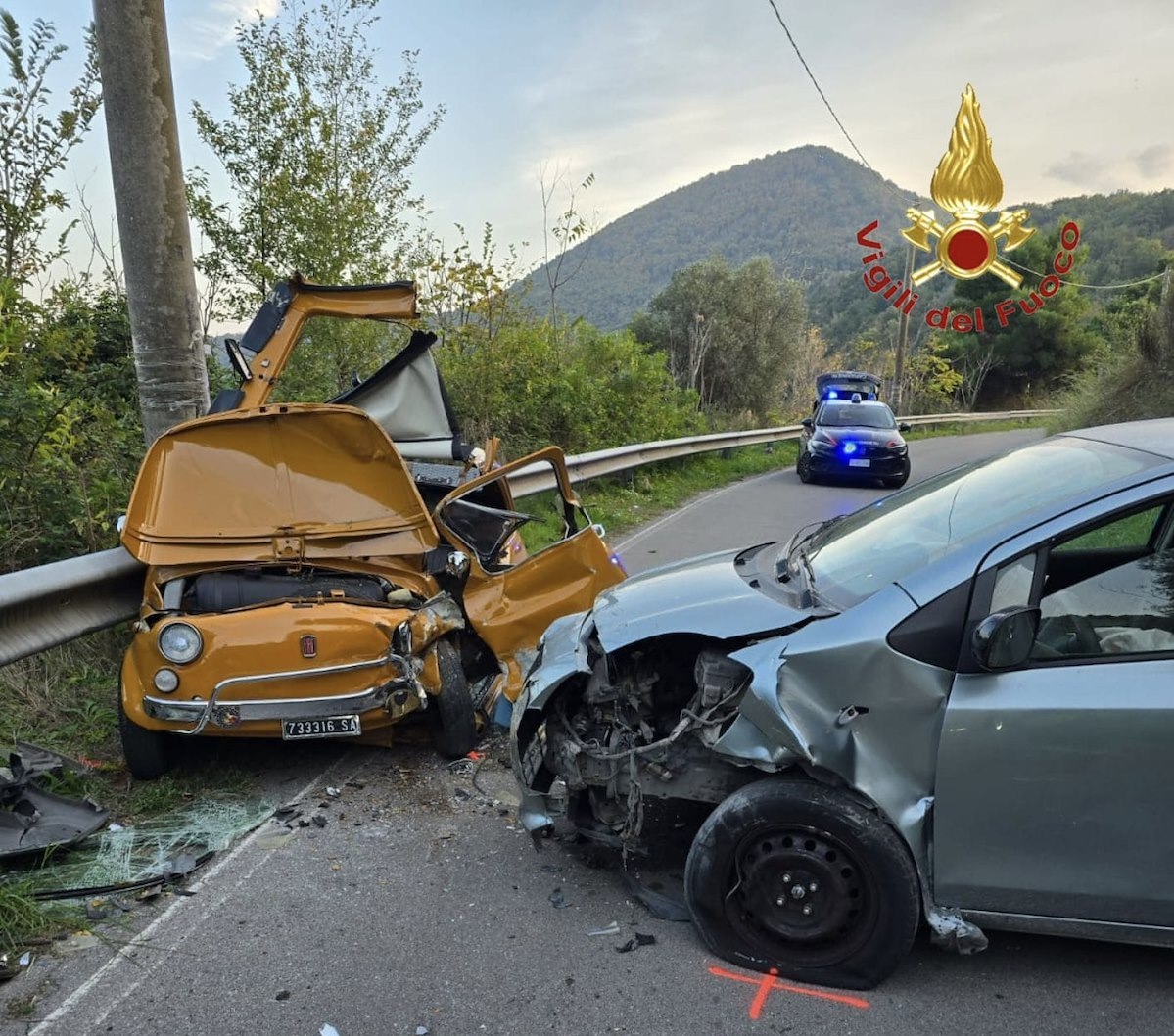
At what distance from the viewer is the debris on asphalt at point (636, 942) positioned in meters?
2.83

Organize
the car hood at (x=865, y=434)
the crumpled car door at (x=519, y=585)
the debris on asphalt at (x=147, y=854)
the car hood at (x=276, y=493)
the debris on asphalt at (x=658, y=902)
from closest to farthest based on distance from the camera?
1. the debris on asphalt at (x=658, y=902)
2. the debris on asphalt at (x=147, y=854)
3. the car hood at (x=276, y=493)
4. the crumpled car door at (x=519, y=585)
5. the car hood at (x=865, y=434)

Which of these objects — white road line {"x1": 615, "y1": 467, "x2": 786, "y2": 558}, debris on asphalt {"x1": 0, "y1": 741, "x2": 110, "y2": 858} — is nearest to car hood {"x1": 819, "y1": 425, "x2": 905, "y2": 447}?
white road line {"x1": 615, "y1": 467, "x2": 786, "y2": 558}

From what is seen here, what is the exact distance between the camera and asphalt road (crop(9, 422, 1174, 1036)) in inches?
97.6

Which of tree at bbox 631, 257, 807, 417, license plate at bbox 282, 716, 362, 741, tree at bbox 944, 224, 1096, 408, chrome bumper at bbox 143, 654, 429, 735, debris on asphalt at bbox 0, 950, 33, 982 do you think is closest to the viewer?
debris on asphalt at bbox 0, 950, 33, 982

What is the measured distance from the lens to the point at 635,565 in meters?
8.36

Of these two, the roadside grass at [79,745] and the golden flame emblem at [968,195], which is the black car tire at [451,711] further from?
the golden flame emblem at [968,195]

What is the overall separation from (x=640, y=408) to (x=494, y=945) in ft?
48.1

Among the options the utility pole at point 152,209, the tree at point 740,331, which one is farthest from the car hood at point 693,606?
the tree at point 740,331

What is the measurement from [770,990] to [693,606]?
4.01 feet

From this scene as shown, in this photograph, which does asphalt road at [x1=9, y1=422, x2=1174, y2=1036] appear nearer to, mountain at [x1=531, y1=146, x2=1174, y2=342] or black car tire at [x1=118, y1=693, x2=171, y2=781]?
black car tire at [x1=118, y1=693, x2=171, y2=781]

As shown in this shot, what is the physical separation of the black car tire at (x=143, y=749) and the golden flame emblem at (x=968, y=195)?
749 inches

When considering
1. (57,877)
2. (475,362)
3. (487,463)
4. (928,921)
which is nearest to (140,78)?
(487,463)

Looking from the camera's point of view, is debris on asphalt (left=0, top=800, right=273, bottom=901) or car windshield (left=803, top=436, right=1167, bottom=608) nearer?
car windshield (left=803, top=436, right=1167, bottom=608)

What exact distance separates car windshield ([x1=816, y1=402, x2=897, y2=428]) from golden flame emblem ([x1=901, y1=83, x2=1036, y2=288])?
19.4 feet
